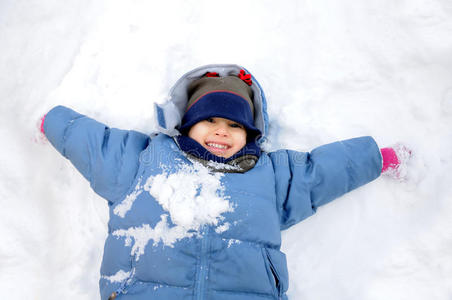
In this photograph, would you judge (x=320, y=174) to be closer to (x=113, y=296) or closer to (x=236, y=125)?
(x=236, y=125)

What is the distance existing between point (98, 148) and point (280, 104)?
3.40 feet

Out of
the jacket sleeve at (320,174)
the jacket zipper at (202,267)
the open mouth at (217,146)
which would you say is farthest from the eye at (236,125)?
the jacket zipper at (202,267)

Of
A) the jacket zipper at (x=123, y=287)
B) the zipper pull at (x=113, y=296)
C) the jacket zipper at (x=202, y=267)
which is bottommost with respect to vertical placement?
the zipper pull at (x=113, y=296)

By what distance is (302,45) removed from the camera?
2.04 metres

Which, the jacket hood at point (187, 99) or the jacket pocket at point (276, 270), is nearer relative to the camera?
the jacket pocket at point (276, 270)

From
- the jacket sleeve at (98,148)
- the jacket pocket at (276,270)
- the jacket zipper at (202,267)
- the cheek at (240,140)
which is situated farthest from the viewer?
the cheek at (240,140)

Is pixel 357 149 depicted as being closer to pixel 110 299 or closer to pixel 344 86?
pixel 344 86

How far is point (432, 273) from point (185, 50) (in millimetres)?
1806

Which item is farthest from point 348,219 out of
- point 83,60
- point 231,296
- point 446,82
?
point 83,60

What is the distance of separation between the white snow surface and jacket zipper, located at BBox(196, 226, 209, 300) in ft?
1.96

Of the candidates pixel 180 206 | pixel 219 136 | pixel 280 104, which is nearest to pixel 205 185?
pixel 180 206

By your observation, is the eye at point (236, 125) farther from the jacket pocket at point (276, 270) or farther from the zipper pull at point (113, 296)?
the zipper pull at point (113, 296)

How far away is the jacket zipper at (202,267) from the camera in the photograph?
4.47ft

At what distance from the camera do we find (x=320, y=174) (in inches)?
66.4
